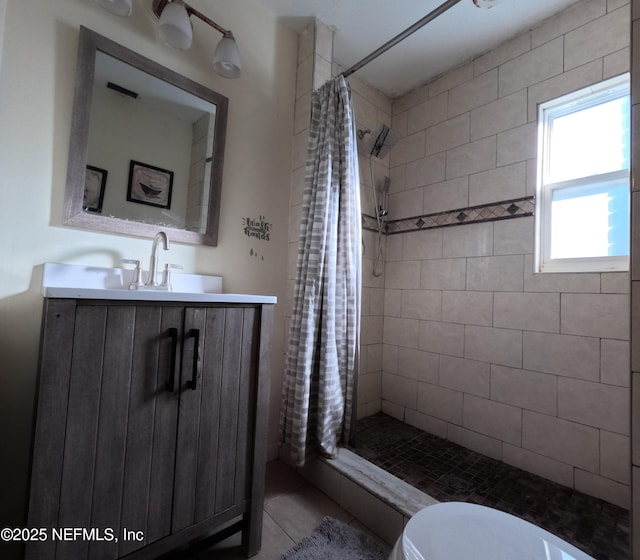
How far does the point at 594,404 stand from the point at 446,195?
54.3 inches

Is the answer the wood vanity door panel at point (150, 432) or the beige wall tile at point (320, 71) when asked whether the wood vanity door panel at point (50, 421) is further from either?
the beige wall tile at point (320, 71)

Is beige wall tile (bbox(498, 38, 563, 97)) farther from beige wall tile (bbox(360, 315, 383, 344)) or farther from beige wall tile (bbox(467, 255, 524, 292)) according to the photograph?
beige wall tile (bbox(360, 315, 383, 344))

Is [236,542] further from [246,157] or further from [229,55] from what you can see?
[229,55]

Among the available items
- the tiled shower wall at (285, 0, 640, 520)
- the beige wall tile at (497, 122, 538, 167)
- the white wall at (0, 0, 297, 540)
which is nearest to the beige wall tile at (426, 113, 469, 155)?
the tiled shower wall at (285, 0, 640, 520)

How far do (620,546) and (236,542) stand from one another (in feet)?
4.74

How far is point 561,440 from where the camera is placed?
1.48m

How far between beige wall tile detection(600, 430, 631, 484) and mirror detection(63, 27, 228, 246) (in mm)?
2056

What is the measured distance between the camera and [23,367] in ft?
3.38

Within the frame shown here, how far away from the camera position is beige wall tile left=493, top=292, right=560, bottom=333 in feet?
5.09

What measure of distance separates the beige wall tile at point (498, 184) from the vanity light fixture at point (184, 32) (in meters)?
1.50

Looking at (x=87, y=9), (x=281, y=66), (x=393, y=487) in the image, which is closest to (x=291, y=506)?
(x=393, y=487)

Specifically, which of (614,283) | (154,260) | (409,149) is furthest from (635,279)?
(409,149)

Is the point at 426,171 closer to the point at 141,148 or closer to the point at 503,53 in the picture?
the point at 503,53

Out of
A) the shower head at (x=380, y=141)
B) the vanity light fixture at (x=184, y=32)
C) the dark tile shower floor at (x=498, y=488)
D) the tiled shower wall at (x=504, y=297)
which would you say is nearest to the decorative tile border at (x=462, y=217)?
the tiled shower wall at (x=504, y=297)
